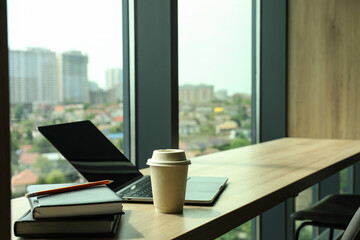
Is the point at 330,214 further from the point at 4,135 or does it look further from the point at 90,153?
the point at 4,135

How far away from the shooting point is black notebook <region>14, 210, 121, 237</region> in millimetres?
795

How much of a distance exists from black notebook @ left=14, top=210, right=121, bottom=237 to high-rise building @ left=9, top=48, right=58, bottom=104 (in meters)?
0.64

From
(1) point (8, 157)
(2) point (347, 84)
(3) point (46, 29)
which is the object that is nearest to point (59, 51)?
(3) point (46, 29)

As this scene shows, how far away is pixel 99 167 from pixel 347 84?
2.07m

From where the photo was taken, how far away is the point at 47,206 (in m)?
0.79

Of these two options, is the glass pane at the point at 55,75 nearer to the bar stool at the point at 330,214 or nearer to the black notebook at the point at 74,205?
the black notebook at the point at 74,205

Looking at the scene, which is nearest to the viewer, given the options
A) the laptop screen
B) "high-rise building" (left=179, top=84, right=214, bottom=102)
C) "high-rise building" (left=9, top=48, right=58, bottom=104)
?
the laptop screen

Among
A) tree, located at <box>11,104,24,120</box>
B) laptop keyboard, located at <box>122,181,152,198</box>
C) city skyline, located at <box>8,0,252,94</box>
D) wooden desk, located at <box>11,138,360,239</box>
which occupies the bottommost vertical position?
wooden desk, located at <box>11,138,360,239</box>

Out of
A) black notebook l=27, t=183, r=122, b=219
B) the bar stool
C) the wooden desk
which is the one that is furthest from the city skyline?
the bar stool

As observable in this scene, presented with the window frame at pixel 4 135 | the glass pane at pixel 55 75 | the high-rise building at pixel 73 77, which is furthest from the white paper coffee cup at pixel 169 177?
the high-rise building at pixel 73 77

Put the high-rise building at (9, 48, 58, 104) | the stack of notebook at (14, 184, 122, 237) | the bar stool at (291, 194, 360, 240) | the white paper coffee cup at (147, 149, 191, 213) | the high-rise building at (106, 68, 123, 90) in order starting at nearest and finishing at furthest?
the stack of notebook at (14, 184, 122, 237)
the white paper coffee cup at (147, 149, 191, 213)
the high-rise building at (9, 48, 58, 104)
the high-rise building at (106, 68, 123, 90)
the bar stool at (291, 194, 360, 240)

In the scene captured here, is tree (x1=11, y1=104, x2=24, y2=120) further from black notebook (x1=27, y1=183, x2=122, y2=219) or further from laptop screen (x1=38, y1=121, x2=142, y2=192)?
black notebook (x1=27, y1=183, x2=122, y2=219)

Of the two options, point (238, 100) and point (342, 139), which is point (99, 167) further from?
point (342, 139)

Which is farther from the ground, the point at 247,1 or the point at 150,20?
the point at 247,1
